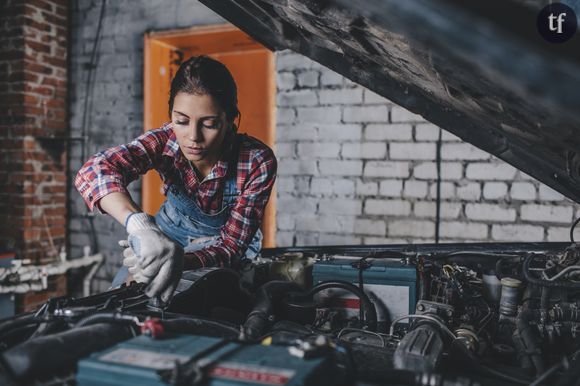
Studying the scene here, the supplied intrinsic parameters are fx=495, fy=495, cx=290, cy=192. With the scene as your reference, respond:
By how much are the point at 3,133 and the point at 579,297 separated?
3.81 metres

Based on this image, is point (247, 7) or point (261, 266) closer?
point (247, 7)

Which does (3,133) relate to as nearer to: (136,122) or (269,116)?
(136,122)

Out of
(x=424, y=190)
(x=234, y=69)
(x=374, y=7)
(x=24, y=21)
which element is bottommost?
(x=424, y=190)

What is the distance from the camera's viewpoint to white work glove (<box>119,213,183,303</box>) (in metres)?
1.25

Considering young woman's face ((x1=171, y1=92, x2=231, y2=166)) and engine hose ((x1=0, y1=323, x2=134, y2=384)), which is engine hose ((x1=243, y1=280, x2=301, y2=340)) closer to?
engine hose ((x1=0, y1=323, x2=134, y2=384))

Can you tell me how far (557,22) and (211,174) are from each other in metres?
1.53

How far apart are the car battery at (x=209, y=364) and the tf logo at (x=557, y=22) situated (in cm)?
57

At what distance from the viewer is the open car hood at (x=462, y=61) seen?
0.60 m

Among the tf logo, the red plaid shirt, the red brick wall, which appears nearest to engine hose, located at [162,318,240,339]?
the red plaid shirt

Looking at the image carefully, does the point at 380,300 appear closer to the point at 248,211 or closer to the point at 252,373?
the point at 248,211

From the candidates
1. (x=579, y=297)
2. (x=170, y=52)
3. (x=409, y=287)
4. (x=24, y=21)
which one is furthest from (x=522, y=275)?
(x=24, y=21)

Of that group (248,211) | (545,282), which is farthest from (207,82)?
(545,282)

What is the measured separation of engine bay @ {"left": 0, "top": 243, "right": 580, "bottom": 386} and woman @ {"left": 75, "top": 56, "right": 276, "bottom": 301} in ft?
0.41

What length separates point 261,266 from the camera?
165 centimetres
